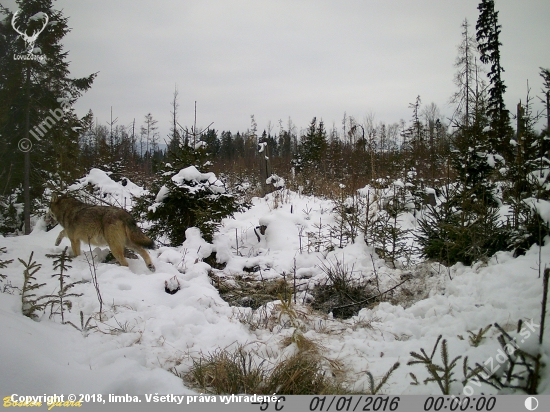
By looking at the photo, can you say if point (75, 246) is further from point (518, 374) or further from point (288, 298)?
point (518, 374)

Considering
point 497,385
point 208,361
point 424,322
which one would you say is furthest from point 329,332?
point 497,385

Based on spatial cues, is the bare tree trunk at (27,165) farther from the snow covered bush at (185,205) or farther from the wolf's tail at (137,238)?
the wolf's tail at (137,238)

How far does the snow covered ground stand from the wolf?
0.31 m

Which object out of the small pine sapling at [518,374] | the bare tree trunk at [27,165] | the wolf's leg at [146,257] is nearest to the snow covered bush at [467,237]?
the small pine sapling at [518,374]

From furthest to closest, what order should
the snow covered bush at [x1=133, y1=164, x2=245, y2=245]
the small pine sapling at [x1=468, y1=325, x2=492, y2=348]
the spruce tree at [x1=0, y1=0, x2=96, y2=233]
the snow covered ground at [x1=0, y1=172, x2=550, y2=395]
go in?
1. the spruce tree at [x1=0, y1=0, x2=96, y2=233]
2. the snow covered bush at [x1=133, y1=164, x2=245, y2=245]
3. the small pine sapling at [x1=468, y1=325, x2=492, y2=348]
4. the snow covered ground at [x1=0, y1=172, x2=550, y2=395]

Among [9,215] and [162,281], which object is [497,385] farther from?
[9,215]

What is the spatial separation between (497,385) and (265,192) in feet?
53.5

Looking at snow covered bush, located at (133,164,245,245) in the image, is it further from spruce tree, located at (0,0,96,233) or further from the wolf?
spruce tree, located at (0,0,96,233)

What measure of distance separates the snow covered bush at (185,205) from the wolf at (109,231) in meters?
1.87

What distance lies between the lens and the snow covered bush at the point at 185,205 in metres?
7.03

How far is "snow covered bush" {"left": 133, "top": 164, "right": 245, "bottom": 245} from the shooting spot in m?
7.03

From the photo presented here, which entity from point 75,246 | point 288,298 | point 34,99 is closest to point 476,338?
point 288,298

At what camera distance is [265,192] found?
58.6 feet

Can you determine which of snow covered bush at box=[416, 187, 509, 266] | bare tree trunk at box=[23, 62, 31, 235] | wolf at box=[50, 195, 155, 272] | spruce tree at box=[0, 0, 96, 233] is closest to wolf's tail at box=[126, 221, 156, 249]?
wolf at box=[50, 195, 155, 272]
